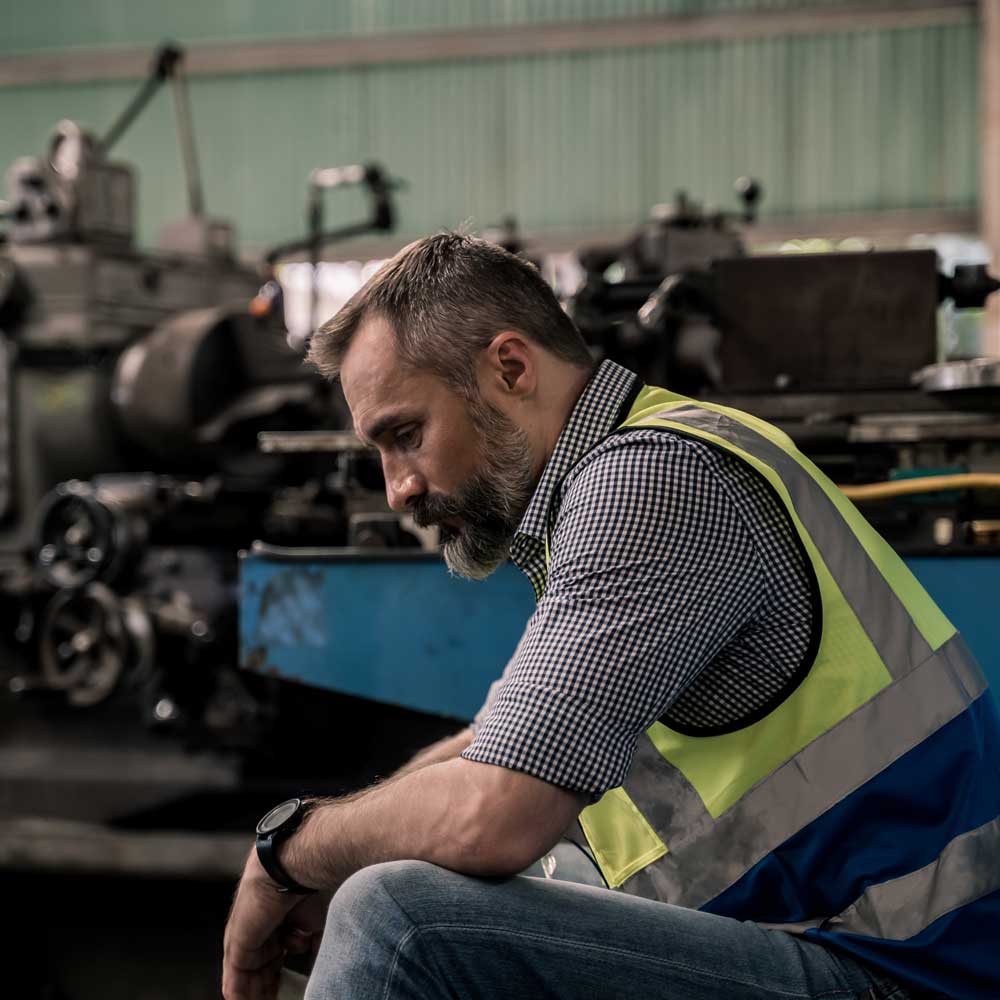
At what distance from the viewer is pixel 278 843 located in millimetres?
1226

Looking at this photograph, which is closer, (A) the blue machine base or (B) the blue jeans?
(B) the blue jeans

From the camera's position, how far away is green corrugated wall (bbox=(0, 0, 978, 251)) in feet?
23.1

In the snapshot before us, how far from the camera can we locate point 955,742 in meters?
1.16

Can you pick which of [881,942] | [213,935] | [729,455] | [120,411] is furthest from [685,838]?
[120,411]

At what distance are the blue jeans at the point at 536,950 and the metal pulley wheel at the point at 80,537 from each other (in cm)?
242

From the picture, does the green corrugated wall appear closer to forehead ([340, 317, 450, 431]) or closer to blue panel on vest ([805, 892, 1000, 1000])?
forehead ([340, 317, 450, 431])

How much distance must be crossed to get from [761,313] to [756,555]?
1258 millimetres

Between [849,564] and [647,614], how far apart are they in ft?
0.67

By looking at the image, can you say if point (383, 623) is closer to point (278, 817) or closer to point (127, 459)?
point (278, 817)

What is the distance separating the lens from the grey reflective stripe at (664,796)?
1246 millimetres

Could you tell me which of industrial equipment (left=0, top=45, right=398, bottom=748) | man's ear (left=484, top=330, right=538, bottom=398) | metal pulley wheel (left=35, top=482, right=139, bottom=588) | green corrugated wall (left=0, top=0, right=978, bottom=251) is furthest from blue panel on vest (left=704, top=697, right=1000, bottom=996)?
green corrugated wall (left=0, top=0, right=978, bottom=251)

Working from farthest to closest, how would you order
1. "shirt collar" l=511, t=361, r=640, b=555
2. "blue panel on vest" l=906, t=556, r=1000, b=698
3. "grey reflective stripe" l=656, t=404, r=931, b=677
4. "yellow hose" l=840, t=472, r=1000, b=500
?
"yellow hose" l=840, t=472, r=1000, b=500 → "blue panel on vest" l=906, t=556, r=1000, b=698 → "shirt collar" l=511, t=361, r=640, b=555 → "grey reflective stripe" l=656, t=404, r=931, b=677

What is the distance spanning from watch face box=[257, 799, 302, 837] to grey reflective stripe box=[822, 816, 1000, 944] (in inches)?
19.5

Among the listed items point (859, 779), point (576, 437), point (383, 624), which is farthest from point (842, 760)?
point (383, 624)
